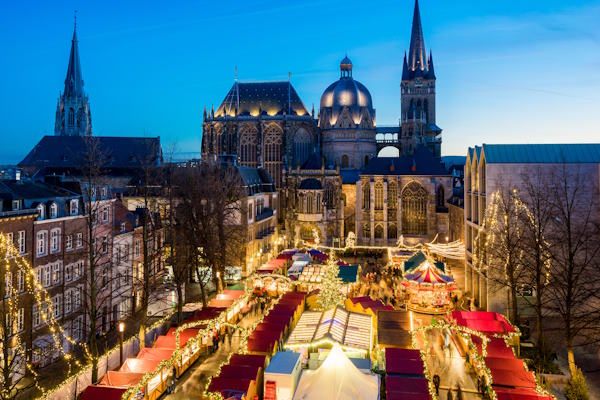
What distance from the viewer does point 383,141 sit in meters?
84.0

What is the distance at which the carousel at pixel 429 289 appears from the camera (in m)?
32.0

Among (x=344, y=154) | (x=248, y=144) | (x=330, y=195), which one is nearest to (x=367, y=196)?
(x=330, y=195)

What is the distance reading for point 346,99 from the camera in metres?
77.6

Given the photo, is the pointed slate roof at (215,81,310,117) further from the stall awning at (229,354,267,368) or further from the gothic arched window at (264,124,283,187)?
the stall awning at (229,354,267,368)

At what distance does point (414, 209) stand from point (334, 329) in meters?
43.6

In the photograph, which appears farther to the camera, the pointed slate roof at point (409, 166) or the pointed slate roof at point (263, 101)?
the pointed slate roof at point (263, 101)

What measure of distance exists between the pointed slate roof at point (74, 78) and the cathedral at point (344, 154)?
2989cm

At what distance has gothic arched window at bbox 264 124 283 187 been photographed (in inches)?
2817

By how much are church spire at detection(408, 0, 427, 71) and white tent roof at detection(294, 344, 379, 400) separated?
82436mm

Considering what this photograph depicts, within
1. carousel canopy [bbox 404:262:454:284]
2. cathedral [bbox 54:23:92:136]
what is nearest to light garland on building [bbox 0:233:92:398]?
carousel canopy [bbox 404:262:454:284]

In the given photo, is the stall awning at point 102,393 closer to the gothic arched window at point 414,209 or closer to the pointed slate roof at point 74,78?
the gothic arched window at point 414,209

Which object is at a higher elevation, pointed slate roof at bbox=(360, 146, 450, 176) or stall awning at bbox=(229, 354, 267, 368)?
pointed slate roof at bbox=(360, 146, 450, 176)

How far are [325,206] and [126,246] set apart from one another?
35.0 m

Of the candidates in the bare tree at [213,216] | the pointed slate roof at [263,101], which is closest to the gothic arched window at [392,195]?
A: the pointed slate roof at [263,101]
